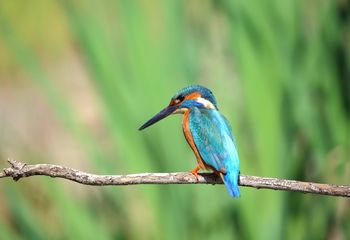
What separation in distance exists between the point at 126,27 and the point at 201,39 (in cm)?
58

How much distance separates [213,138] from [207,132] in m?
0.03

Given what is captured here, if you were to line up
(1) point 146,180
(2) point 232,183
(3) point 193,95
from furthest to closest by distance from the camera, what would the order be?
1. (3) point 193,95
2. (2) point 232,183
3. (1) point 146,180

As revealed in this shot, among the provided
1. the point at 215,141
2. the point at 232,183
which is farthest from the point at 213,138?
the point at 232,183

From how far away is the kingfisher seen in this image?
99.9 inches

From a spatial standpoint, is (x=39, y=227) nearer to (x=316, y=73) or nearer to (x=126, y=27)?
(x=126, y=27)

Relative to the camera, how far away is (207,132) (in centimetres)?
271

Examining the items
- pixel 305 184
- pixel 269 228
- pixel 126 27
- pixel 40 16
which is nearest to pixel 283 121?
pixel 269 228

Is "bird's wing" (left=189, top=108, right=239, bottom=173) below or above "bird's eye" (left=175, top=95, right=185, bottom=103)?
below

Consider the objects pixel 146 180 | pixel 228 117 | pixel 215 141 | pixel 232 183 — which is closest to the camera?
pixel 146 180

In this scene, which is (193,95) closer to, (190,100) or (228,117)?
(190,100)

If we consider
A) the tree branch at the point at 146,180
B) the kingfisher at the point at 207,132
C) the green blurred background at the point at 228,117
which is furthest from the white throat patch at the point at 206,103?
the tree branch at the point at 146,180

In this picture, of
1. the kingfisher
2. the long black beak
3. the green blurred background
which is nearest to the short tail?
the kingfisher

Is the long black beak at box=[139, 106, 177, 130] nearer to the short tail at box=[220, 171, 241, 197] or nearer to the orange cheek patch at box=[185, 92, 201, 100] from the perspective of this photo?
the orange cheek patch at box=[185, 92, 201, 100]

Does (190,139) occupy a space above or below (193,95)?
below
